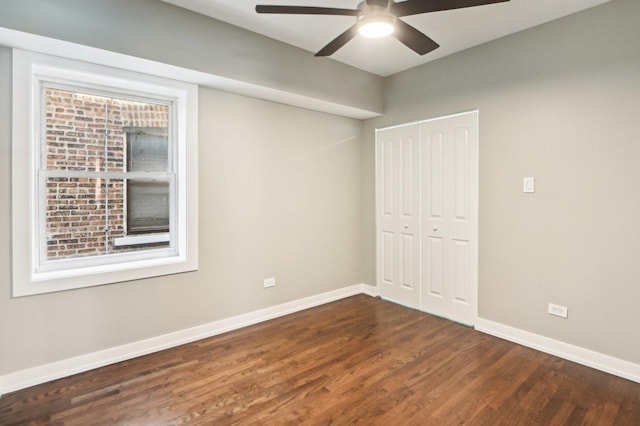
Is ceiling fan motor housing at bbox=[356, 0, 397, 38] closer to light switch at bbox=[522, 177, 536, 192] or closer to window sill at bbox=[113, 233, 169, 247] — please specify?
light switch at bbox=[522, 177, 536, 192]

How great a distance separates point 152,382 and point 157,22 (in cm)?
267

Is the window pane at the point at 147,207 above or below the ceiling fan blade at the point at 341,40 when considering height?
below

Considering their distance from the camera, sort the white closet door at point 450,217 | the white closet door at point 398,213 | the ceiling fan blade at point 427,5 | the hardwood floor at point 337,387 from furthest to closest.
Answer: the white closet door at point 398,213 → the white closet door at point 450,217 → the hardwood floor at point 337,387 → the ceiling fan blade at point 427,5

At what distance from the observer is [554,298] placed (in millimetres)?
2777

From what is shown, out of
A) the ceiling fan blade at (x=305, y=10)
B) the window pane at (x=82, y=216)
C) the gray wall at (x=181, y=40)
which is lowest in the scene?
the window pane at (x=82, y=216)

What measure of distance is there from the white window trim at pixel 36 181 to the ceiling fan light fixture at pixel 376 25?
1692 millimetres

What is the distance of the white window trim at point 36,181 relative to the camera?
2242 millimetres

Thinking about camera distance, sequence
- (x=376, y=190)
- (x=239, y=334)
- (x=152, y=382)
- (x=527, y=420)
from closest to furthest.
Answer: (x=527, y=420), (x=152, y=382), (x=239, y=334), (x=376, y=190)

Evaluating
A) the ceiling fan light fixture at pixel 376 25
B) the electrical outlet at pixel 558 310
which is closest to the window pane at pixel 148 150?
the ceiling fan light fixture at pixel 376 25

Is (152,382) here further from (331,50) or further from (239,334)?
(331,50)

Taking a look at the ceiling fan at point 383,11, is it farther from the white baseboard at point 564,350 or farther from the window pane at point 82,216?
the white baseboard at point 564,350

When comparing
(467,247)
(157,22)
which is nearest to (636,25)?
(467,247)

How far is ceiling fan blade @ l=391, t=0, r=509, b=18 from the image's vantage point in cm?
175

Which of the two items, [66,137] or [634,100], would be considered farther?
[66,137]
